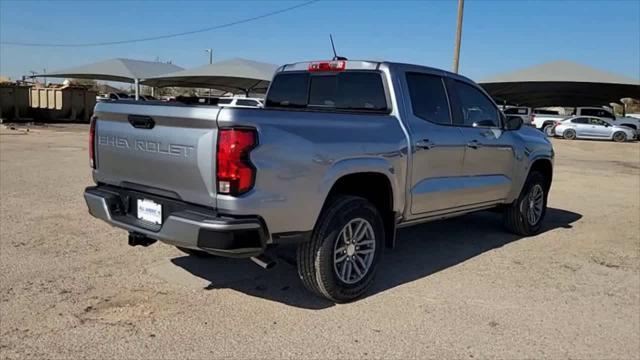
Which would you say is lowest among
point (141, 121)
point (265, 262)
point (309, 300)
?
point (309, 300)

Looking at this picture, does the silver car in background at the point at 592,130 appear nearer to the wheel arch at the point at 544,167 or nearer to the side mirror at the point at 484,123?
the wheel arch at the point at 544,167

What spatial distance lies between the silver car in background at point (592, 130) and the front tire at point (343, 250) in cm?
3244

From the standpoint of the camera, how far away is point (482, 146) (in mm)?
5910

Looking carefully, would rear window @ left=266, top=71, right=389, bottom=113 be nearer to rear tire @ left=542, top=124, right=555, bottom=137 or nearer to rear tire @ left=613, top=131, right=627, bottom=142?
rear tire @ left=613, top=131, right=627, bottom=142

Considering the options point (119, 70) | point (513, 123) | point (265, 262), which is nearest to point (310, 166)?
point (265, 262)

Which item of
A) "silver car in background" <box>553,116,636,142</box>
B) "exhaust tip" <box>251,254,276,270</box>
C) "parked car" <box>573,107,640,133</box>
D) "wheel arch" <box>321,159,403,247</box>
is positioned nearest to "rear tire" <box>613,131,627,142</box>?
"silver car in background" <box>553,116,636,142</box>

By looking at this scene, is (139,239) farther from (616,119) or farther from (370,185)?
(616,119)

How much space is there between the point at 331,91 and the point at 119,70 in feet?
118

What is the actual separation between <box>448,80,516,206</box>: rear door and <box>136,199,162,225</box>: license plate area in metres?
3.08

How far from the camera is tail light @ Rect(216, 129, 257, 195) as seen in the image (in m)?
3.48

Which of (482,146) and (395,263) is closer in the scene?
(395,263)

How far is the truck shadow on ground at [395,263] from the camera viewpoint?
464 centimetres

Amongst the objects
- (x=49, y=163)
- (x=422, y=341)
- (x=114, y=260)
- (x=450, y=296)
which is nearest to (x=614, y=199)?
(x=450, y=296)

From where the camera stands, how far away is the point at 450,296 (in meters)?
4.70
